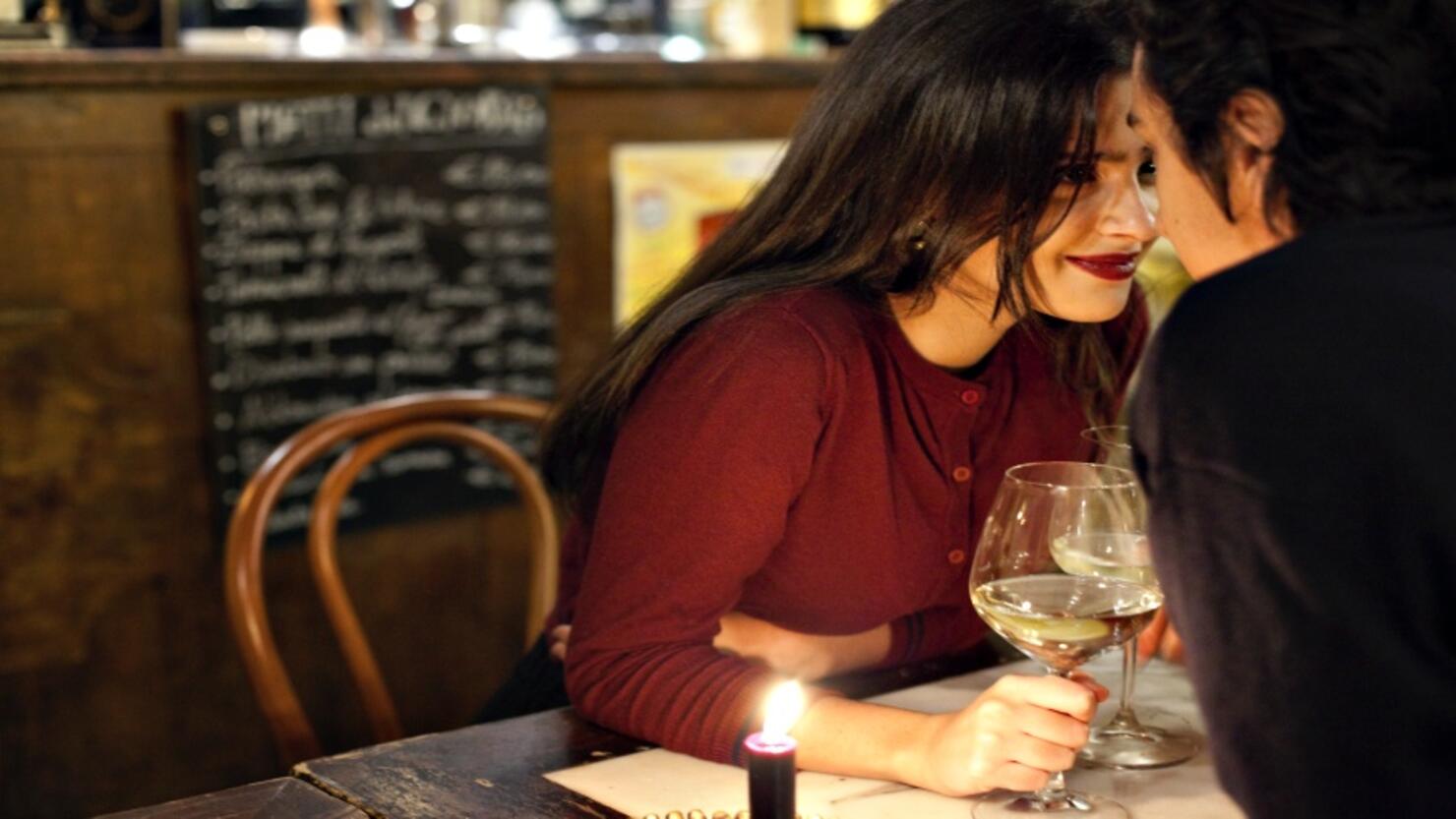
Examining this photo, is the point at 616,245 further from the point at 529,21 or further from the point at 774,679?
the point at 774,679

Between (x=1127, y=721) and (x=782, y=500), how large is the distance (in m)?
0.32

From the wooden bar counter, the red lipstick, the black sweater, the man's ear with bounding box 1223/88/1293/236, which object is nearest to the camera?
the black sweater

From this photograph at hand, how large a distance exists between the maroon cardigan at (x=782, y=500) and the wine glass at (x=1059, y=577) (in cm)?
23

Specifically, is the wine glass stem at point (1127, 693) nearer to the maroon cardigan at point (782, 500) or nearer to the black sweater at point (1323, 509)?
the maroon cardigan at point (782, 500)

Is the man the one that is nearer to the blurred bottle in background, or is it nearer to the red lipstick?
the red lipstick

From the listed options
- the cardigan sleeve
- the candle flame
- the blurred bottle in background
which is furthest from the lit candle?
the blurred bottle in background

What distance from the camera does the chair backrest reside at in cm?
164

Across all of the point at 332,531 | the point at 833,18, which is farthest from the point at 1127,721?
the point at 833,18

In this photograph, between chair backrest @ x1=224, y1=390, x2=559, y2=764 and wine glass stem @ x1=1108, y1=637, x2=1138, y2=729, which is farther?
chair backrest @ x1=224, y1=390, x2=559, y2=764

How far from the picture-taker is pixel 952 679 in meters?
1.42

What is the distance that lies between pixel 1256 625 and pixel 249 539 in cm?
116

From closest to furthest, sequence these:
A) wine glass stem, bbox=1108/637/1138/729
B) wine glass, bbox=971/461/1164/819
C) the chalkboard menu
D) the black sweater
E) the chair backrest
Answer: the black sweater < wine glass, bbox=971/461/1164/819 < wine glass stem, bbox=1108/637/1138/729 < the chair backrest < the chalkboard menu

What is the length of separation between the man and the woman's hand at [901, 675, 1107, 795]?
329mm

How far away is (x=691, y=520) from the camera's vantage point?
1.33 m
